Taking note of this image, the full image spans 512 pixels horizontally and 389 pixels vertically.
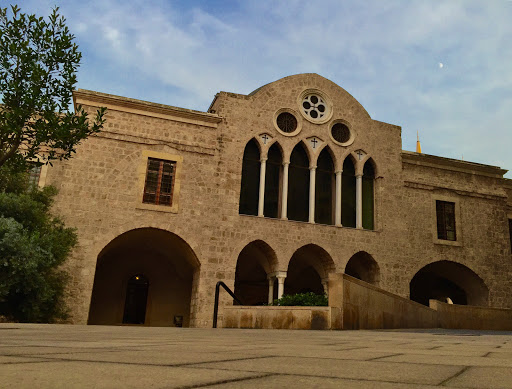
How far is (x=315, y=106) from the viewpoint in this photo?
19062 millimetres

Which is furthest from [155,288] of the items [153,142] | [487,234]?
[487,234]

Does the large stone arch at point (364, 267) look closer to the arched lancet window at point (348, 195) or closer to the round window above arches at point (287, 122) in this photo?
the arched lancet window at point (348, 195)

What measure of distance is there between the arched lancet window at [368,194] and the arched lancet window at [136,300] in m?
9.50

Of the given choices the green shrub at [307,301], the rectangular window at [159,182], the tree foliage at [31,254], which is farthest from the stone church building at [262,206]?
the green shrub at [307,301]

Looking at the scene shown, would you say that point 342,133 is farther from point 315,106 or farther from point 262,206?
point 262,206

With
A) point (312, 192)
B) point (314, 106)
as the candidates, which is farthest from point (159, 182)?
point (314, 106)

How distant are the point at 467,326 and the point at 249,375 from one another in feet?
52.4

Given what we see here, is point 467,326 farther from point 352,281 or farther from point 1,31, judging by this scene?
point 1,31

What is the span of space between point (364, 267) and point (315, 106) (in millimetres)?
6820

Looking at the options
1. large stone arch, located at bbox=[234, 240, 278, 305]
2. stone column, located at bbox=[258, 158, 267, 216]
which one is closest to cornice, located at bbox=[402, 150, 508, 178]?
stone column, located at bbox=[258, 158, 267, 216]

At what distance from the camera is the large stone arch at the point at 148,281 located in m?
18.7

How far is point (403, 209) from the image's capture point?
1920 cm

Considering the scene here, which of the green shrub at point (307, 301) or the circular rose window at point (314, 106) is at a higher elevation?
the circular rose window at point (314, 106)

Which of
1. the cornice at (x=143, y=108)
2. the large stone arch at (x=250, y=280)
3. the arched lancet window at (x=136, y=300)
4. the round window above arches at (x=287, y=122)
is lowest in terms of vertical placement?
the arched lancet window at (x=136, y=300)
